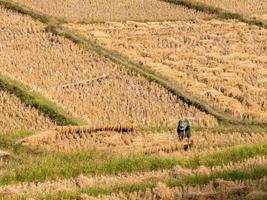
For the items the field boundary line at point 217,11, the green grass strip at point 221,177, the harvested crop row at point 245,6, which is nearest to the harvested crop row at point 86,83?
the green grass strip at point 221,177

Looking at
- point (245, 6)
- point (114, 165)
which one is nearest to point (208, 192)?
point (114, 165)

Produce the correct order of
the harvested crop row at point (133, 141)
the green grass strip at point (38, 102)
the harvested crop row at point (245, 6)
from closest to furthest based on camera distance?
the harvested crop row at point (133, 141) → the green grass strip at point (38, 102) → the harvested crop row at point (245, 6)

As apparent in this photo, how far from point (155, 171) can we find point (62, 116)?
3.71 meters

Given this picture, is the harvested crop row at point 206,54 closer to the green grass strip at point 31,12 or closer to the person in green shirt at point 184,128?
the green grass strip at point 31,12

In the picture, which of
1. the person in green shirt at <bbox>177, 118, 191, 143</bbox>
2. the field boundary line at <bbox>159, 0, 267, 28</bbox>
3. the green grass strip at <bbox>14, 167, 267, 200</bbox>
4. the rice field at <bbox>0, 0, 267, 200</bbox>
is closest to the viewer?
the green grass strip at <bbox>14, 167, 267, 200</bbox>

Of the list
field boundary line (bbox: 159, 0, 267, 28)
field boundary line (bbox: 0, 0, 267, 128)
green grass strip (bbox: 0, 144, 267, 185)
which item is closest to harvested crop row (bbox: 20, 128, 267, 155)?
field boundary line (bbox: 0, 0, 267, 128)

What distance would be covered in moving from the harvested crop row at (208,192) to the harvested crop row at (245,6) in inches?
576

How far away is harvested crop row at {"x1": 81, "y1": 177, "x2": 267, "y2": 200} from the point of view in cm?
568

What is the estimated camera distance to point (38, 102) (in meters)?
11.6

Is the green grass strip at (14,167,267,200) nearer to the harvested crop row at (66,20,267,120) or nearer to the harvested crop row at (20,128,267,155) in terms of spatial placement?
the harvested crop row at (20,128,267,155)

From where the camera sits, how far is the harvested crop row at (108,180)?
657cm

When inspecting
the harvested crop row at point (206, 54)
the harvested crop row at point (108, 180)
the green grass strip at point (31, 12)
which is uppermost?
the green grass strip at point (31, 12)

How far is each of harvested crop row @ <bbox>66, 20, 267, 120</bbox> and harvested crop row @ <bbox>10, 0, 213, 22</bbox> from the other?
2.80ft

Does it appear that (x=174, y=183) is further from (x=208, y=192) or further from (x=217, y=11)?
(x=217, y=11)
